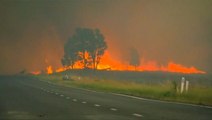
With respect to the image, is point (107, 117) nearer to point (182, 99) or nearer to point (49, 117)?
point (49, 117)

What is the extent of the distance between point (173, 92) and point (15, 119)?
57.5 feet

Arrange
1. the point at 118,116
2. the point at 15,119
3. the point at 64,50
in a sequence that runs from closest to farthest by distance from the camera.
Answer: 1. the point at 15,119
2. the point at 118,116
3. the point at 64,50

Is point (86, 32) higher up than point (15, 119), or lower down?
higher up

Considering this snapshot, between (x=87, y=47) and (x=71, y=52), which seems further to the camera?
(x=71, y=52)

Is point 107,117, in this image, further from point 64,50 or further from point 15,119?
point 64,50

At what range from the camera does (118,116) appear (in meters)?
17.2

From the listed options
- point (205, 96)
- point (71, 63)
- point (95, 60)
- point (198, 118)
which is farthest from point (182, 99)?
point (71, 63)

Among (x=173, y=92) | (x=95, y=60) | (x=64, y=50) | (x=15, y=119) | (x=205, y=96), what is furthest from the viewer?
(x=64, y=50)

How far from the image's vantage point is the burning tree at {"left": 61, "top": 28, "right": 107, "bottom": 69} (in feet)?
439

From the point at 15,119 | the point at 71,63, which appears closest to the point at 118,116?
the point at 15,119

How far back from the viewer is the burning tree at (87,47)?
134m

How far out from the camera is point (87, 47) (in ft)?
440

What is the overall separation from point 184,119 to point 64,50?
130m

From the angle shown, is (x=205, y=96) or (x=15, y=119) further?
(x=205, y=96)
